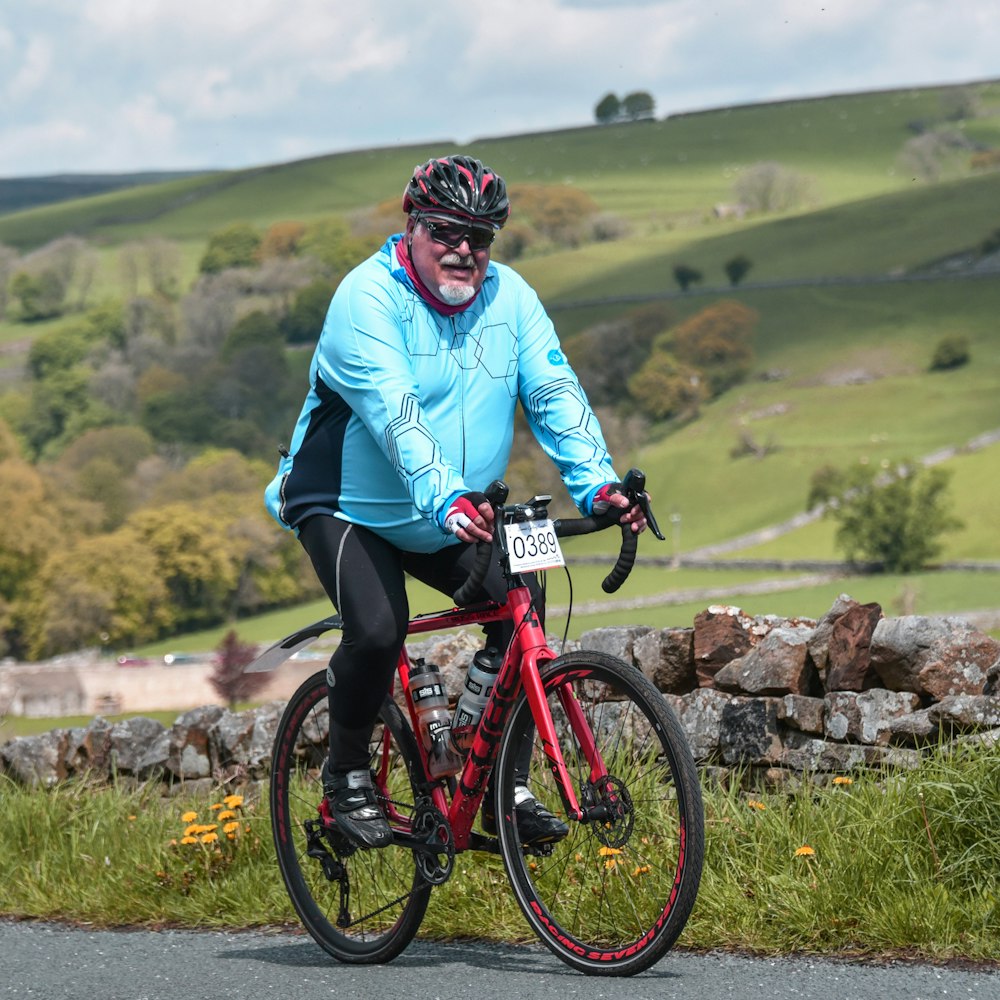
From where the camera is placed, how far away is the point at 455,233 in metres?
4.89

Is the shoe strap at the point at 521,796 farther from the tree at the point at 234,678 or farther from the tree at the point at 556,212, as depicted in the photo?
the tree at the point at 556,212

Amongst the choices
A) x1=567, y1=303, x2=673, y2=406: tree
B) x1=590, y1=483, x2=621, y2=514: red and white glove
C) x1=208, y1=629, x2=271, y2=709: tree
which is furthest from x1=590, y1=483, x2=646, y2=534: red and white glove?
x1=567, y1=303, x2=673, y2=406: tree

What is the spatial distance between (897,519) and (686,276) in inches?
2679

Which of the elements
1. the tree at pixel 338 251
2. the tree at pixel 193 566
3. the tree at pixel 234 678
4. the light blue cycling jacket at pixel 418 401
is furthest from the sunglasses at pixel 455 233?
the tree at pixel 338 251

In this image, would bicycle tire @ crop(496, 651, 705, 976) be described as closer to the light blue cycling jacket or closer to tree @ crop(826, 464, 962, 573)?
the light blue cycling jacket

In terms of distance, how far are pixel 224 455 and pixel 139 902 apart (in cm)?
14417

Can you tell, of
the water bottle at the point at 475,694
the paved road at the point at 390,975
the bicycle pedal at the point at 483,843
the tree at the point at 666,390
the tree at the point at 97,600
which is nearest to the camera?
the paved road at the point at 390,975

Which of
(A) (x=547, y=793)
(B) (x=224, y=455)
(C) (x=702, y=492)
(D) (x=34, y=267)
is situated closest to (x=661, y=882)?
(A) (x=547, y=793)

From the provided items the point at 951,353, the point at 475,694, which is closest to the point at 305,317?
the point at 951,353

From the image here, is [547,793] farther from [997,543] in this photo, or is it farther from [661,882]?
[997,543]

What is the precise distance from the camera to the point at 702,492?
131 m

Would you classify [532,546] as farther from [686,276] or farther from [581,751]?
[686,276]

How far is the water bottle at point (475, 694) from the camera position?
5031mm

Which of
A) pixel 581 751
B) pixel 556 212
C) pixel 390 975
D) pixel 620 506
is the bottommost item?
pixel 390 975
